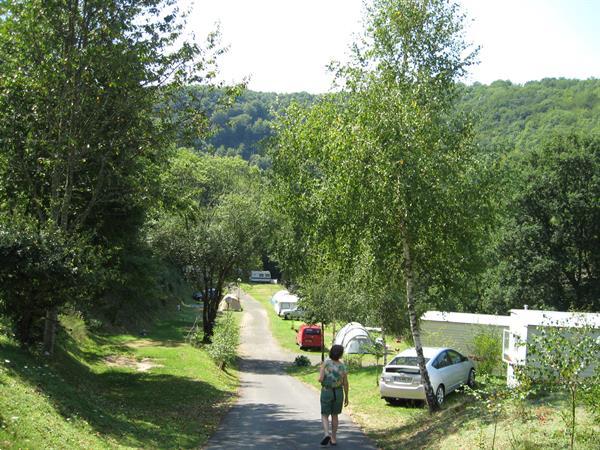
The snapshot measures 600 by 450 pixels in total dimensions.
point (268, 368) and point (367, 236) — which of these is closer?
point (367, 236)

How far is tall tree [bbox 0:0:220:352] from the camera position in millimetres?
14359

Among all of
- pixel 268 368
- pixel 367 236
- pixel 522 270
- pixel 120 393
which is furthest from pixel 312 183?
pixel 522 270

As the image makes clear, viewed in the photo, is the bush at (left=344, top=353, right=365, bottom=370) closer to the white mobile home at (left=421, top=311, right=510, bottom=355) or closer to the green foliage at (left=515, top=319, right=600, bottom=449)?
the white mobile home at (left=421, top=311, right=510, bottom=355)

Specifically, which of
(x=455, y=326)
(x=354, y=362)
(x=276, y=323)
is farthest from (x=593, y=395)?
(x=276, y=323)

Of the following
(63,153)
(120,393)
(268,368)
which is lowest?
(268,368)

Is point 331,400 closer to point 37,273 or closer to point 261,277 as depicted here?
point 37,273

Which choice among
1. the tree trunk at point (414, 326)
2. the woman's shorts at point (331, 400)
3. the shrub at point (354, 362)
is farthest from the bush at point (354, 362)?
the woman's shorts at point (331, 400)

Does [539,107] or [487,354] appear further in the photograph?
[539,107]

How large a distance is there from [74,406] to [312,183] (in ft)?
23.7

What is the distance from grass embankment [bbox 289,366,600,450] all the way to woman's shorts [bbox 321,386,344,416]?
1430mm

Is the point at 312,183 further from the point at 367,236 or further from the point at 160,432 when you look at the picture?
the point at 160,432

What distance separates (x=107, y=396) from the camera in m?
15.5

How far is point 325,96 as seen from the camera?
52.6 ft

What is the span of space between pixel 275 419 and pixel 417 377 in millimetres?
3936
